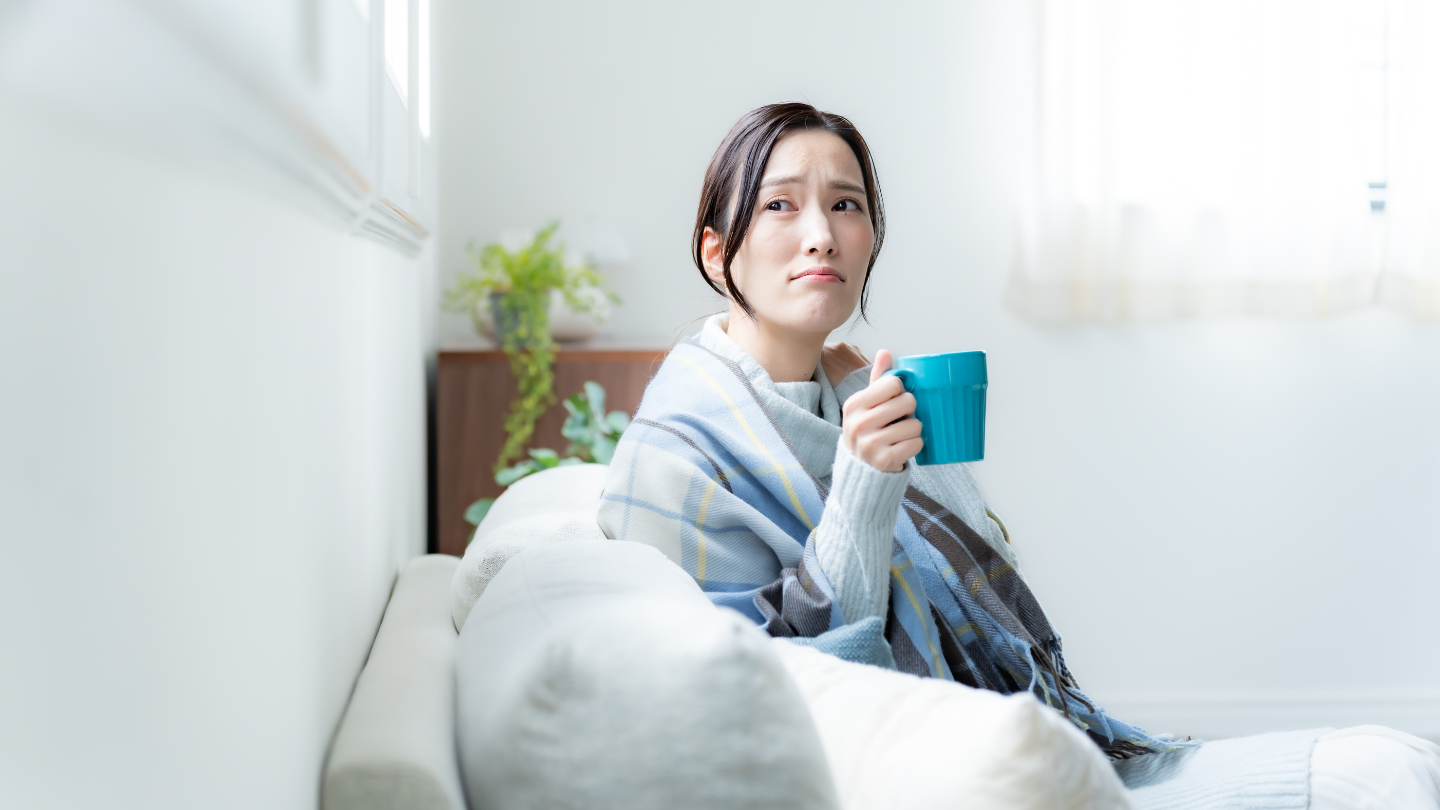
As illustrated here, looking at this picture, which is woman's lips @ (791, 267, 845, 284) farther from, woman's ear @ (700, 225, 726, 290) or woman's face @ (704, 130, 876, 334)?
woman's ear @ (700, 225, 726, 290)

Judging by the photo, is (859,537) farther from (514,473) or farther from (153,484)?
(514,473)

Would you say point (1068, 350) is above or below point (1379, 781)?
above

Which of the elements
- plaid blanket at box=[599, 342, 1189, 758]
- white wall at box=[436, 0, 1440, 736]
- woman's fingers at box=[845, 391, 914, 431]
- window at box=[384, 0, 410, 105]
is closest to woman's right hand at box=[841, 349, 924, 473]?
woman's fingers at box=[845, 391, 914, 431]

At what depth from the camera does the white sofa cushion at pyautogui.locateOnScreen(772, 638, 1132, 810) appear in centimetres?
48

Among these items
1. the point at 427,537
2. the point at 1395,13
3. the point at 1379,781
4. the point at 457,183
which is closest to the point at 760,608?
the point at 1379,781

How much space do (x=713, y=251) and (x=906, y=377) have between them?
1.45ft

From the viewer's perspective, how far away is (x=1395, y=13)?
2.67 meters

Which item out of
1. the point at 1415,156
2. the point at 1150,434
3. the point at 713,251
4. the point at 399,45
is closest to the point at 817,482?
the point at 713,251

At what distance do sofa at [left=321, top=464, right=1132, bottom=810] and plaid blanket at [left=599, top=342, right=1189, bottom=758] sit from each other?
35 cm

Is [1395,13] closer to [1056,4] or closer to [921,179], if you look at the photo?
[1056,4]

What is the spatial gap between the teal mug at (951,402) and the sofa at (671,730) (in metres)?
0.31

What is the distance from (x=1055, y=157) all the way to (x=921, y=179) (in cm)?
35

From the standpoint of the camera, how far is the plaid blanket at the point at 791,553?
39.0 inches

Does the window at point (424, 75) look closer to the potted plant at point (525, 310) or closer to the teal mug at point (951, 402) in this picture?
the potted plant at point (525, 310)
